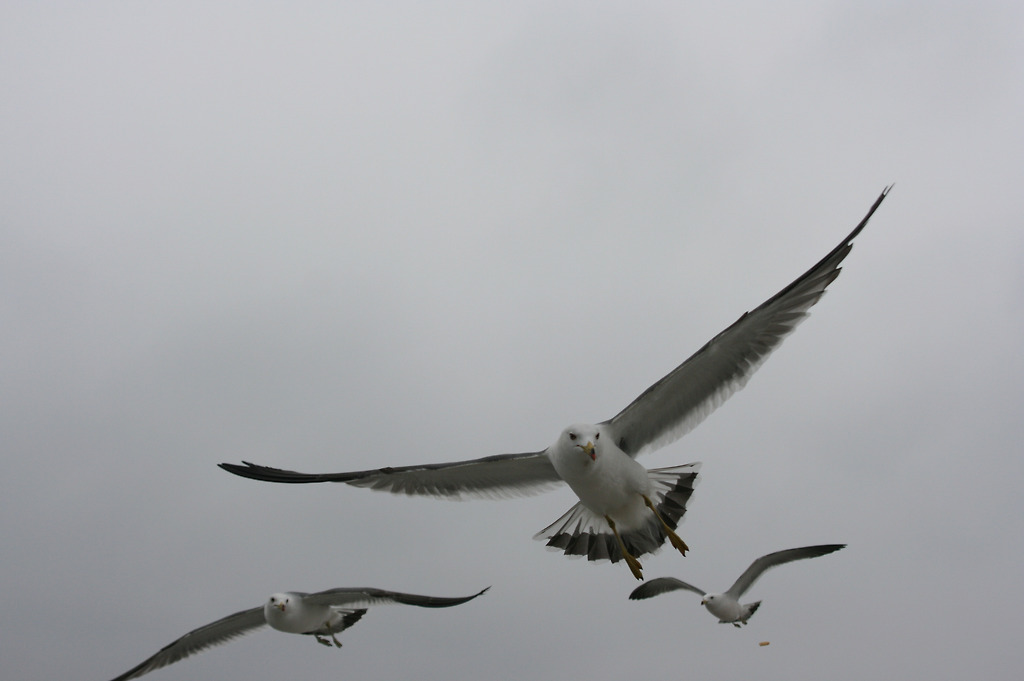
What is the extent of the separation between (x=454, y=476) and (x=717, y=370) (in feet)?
7.34

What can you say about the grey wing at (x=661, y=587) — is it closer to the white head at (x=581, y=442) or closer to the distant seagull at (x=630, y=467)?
the distant seagull at (x=630, y=467)

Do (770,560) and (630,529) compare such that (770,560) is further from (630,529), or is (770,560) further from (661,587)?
(630,529)

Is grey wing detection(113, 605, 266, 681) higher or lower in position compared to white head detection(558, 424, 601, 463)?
higher

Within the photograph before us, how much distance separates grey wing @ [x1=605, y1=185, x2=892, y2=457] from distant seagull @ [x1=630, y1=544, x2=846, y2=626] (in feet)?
11.7

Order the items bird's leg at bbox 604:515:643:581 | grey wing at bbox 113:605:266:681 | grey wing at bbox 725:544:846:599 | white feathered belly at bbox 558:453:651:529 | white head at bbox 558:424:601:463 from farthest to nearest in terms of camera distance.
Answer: grey wing at bbox 725:544:846:599
grey wing at bbox 113:605:266:681
bird's leg at bbox 604:515:643:581
white feathered belly at bbox 558:453:651:529
white head at bbox 558:424:601:463

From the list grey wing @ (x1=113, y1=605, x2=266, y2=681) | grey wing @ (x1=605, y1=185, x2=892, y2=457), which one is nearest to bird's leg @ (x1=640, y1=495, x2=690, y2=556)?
grey wing @ (x1=605, y1=185, x2=892, y2=457)

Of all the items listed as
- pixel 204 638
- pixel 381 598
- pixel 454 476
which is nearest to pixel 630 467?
pixel 454 476

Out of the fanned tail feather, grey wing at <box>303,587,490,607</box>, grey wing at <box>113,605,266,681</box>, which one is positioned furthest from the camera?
grey wing at <box>113,605,266,681</box>

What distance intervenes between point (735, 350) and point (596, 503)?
1544mm

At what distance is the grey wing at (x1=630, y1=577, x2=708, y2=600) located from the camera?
31.5 ft

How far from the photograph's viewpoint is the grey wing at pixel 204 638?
8.36m

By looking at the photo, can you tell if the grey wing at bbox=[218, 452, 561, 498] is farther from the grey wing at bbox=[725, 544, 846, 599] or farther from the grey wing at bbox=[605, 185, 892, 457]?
the grey wing at bbox=[725, 544, 846, 599]

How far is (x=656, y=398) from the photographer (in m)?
6.23

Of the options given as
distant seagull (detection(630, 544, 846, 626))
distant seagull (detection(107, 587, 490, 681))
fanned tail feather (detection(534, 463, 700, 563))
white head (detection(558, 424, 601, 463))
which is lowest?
distant seagull (detection(630, 544, 846, 626))
